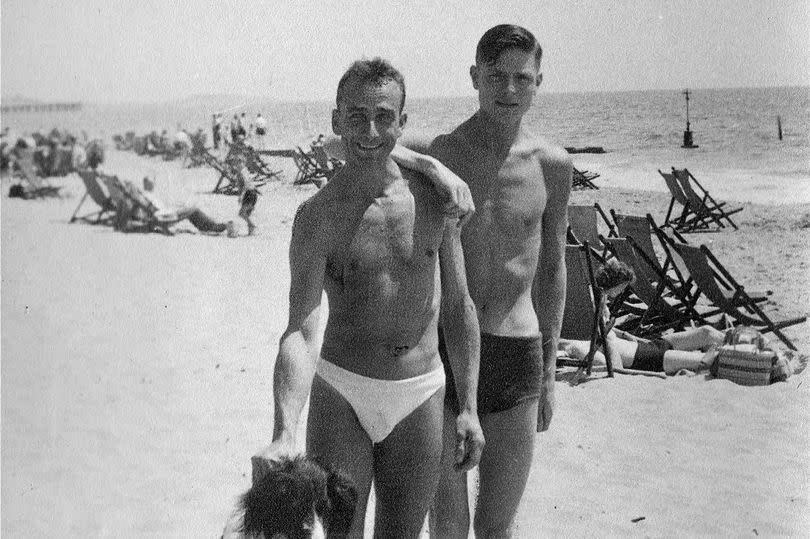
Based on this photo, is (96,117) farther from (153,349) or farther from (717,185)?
(717,185)

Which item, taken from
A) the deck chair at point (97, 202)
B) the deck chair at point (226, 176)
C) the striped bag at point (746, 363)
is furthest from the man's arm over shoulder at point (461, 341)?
the deck chair at point (226, 176)

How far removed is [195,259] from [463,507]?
9.77 meters

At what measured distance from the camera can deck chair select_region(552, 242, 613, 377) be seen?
6.61m

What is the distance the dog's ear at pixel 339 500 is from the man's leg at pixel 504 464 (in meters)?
0.91

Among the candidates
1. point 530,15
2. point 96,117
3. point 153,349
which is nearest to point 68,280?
point 153,349

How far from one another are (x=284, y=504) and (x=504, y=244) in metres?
1.36

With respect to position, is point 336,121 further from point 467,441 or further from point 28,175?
point 28,175

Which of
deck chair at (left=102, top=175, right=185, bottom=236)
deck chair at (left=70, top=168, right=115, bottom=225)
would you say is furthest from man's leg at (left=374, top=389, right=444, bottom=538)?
deck chair at (left=102, top=175, right=185, bottom=236)

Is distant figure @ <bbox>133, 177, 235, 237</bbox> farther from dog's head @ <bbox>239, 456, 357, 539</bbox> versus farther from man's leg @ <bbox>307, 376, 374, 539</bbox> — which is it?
dog's head @ <bbox>239, 456, 357, 539</bbox>

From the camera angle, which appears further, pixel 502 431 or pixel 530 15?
pixel 530 15

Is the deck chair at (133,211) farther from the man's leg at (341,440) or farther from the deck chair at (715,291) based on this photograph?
the man's leg at (341,440)

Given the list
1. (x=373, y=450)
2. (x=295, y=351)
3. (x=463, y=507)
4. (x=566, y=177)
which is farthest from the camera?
(x=566, y=177)

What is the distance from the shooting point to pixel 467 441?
2.38 metres

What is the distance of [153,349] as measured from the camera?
7242mm
